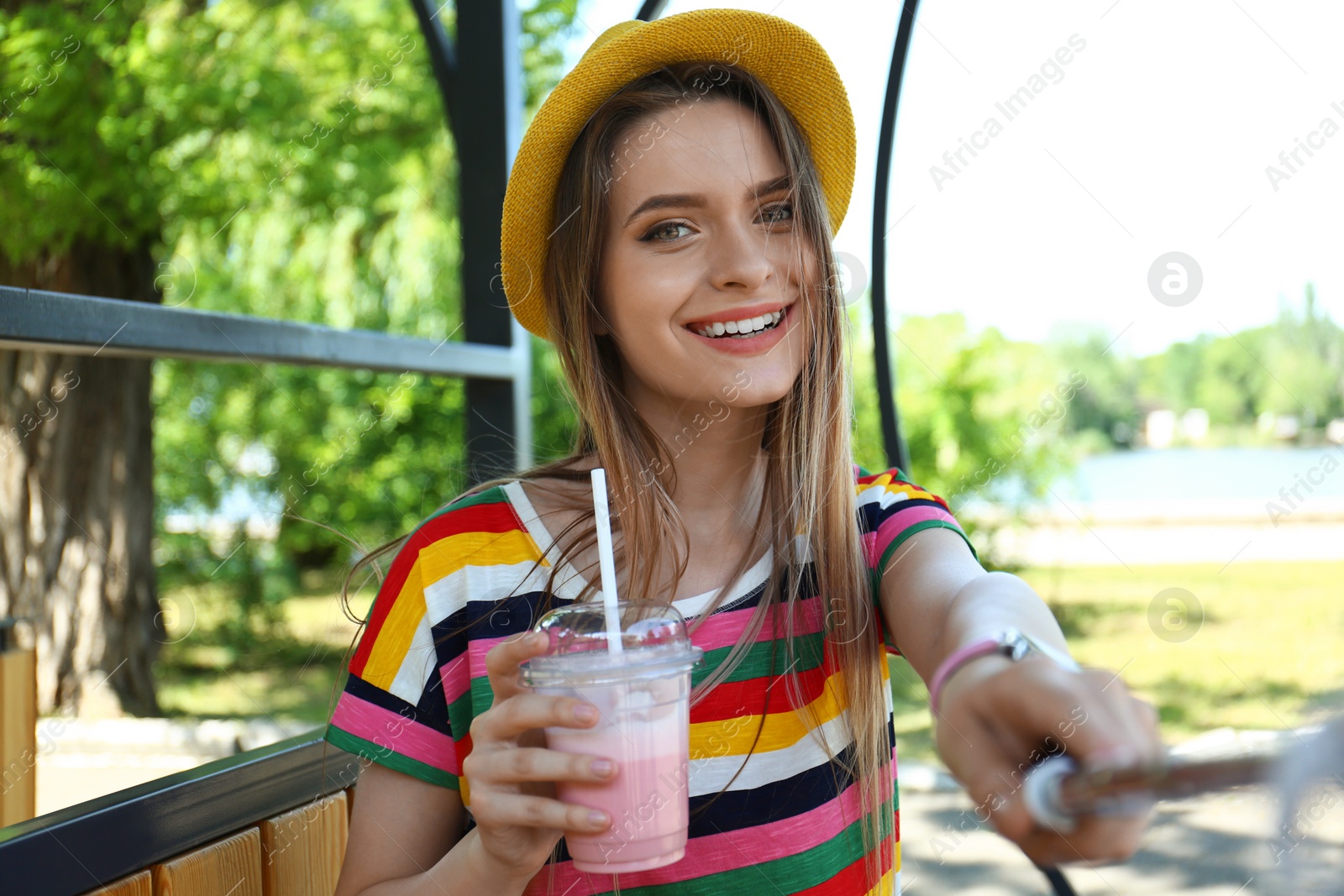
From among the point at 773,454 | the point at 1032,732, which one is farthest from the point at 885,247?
the point at 1032,732

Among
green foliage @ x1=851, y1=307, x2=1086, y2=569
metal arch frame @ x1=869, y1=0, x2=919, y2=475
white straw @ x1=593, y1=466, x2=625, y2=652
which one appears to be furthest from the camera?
green foliage @ x1=851, y1=307, x2=1086, y2=569

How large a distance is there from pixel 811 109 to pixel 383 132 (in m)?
6.23

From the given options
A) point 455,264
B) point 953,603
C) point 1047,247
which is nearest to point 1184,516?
point 1047,247

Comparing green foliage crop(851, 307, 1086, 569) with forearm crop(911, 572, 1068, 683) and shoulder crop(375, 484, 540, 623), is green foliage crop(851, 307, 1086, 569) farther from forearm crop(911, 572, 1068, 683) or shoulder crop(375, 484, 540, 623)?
forearm crop(911, 572, 1068, 683)

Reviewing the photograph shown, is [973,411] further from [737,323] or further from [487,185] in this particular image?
[737,323]

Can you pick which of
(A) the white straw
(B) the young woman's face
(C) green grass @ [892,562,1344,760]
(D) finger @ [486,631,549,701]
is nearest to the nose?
(B) the young woman's face

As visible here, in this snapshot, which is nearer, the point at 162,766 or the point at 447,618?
the point at 447,618

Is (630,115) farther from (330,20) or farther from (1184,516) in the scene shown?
(1184,516)

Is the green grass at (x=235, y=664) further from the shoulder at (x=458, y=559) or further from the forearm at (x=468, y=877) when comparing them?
the forearm at (x=468, y=877)

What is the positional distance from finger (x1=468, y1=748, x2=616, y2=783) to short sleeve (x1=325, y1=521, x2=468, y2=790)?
0.30 m

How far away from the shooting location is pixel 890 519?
4.35 ft

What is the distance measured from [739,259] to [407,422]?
6.80 m

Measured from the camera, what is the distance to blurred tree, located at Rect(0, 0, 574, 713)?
508cm

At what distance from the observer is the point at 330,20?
700 centimetres
